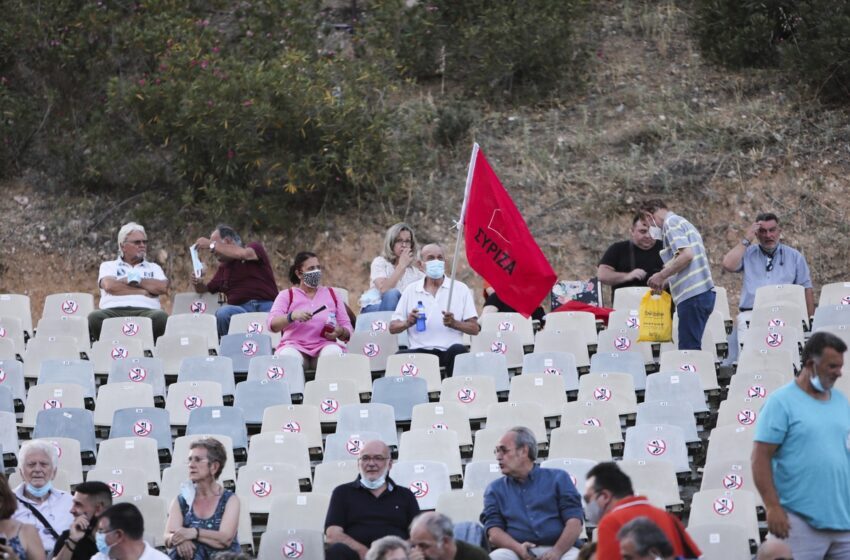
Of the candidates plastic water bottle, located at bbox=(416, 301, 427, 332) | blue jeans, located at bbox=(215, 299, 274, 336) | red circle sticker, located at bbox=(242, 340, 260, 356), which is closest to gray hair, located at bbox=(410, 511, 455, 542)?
plastic water bottle, located at bbox=(416, 301, 427, 332)

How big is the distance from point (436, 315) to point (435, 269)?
0.33 meters

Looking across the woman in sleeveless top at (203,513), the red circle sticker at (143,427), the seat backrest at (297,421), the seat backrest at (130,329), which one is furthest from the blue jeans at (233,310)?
the woman in sleeveless top at (203,513)

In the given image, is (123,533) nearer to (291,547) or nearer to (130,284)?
(291,547)

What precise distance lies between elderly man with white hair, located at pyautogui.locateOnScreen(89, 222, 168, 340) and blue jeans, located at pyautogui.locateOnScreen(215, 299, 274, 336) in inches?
16.6

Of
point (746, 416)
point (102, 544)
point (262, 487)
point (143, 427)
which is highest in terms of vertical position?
point (746, 416)

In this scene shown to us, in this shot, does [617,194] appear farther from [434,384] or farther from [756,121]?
[434,384]

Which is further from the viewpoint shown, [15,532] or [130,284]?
[130,284]

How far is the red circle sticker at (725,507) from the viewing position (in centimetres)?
807

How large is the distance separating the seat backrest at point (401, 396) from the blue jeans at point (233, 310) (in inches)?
89.3

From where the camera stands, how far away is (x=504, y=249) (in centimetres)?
1113

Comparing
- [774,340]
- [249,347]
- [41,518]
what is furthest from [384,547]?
[249,347]

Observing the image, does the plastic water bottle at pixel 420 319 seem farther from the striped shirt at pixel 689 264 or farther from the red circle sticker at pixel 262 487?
the red circle sticker at pixel 262 487

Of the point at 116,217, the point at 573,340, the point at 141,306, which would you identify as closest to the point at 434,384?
the point at 573,340

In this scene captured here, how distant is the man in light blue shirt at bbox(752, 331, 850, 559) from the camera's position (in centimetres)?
665
